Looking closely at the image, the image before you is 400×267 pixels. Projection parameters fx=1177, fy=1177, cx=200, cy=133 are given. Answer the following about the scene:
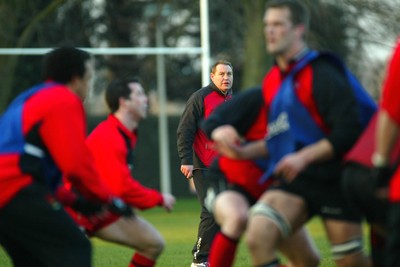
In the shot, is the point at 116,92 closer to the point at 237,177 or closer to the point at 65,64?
the point at 65,64

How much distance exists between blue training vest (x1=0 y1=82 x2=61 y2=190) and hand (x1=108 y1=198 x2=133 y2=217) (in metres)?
0.48

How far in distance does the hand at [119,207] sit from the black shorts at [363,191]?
1.85 metres

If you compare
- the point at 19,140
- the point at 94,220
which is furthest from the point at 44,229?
the point at 94,220

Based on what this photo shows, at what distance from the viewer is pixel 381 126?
6230 mm

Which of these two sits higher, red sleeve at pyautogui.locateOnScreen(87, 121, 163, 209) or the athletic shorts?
red sleeve at pyautogui.locateOnScreen(87, 121, 163, 209)

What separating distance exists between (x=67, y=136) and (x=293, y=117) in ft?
4.60

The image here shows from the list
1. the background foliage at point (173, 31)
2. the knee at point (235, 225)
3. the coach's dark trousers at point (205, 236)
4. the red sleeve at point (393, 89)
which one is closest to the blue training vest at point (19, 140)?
the knee at point (235, 225)

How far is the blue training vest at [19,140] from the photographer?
24.4 ft

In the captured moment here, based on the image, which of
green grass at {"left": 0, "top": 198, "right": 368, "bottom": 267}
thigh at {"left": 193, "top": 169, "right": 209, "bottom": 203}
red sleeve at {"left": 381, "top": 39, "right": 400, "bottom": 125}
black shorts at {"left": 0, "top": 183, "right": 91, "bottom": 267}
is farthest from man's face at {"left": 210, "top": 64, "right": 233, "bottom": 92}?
red sleeve at {"left": 381, "top": 39, "right": 400, "bottom": 125}

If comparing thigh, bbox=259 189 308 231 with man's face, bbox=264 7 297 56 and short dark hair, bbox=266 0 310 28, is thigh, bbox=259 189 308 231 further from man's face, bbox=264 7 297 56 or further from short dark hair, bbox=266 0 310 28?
short dark hair, bbox=266 0 310 28

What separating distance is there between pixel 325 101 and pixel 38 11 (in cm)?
2167

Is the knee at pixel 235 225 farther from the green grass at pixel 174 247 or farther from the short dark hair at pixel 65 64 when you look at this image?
the green grass at pixel 174 247

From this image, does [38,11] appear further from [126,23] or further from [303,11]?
[303,11]

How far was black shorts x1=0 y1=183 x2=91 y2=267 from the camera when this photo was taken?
7.36m
